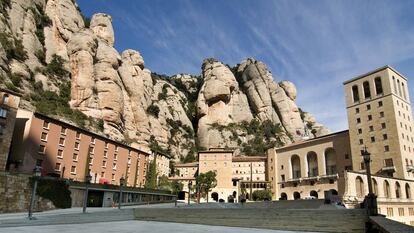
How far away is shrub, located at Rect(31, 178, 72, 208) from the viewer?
35094 mm

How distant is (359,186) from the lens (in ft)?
175

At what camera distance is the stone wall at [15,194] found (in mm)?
30766

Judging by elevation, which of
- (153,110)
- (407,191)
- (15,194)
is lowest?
(15,194)

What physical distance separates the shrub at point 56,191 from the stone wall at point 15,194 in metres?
0.95

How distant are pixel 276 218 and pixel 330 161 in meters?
59.7

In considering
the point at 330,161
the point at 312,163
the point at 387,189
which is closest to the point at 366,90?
the point at 330,161

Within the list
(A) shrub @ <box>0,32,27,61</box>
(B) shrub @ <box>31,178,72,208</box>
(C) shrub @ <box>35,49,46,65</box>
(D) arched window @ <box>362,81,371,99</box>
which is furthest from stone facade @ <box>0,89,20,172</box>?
(D) arched window @ <box>362,81,371,99</box>

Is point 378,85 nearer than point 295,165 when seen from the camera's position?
Yes

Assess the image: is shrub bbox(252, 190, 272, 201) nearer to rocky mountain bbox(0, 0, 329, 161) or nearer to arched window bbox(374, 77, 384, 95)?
rocky mountain bbox(0, 0, 329, 161)

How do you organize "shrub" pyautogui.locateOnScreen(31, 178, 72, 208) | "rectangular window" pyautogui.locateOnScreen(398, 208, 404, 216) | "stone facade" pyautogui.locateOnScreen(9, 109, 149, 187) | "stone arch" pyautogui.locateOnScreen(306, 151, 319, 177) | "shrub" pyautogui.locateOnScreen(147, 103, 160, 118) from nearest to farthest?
1. "shrub" pyautogui.locateOnScreen(31, 178, 72, 208)
2. "stone facade" pyautogui.locateOnScreen(9, 109, 149, 187)
3. "rectangular window" pyautogui.locateOnScreen(398, 208, 404, 216)
4. "stone arch" pyautogui.locateOnScreen(306, 151, 319, 177)
5. "shrub" pyautogui.locateOnScreen(147, 103, 160, 118)

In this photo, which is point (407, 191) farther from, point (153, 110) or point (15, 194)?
point (153, 110)

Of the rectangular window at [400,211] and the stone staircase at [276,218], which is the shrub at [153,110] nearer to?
the rectangular window at [400,211]

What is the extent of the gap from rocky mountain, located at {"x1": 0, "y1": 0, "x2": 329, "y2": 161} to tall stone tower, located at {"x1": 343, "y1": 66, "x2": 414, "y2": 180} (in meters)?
47.2

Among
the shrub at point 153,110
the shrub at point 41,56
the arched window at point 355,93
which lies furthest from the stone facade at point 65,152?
the arched window at point 355,93
